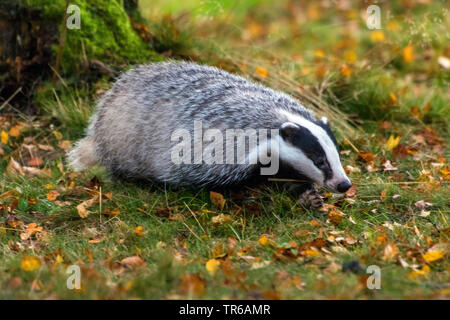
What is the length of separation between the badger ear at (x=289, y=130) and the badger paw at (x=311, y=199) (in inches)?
19.0

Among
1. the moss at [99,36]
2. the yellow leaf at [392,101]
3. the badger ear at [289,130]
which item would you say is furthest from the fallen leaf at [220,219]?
the yellow leaf at [392,101]

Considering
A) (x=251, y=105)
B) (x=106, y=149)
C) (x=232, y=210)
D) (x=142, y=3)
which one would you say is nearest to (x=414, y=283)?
(x=232, y=210)

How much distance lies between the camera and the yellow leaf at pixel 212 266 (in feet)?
11.9

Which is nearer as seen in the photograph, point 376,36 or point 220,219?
point 220,219

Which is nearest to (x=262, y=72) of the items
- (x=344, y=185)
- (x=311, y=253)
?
(x=344, y=185)

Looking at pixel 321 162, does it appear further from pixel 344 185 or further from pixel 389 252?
pixel 389 252

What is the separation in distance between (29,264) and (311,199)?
Answer: 2131 millimetres

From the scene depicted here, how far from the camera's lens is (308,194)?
15.7 ft

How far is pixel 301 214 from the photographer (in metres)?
4.67

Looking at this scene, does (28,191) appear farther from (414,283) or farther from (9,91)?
(414,283)

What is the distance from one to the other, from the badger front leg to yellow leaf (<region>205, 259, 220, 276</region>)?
1.23 m

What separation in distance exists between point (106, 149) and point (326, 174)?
6.77 ft

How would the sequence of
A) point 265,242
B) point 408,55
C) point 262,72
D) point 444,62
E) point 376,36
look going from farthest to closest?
1. point 376,36
2. point 408,55
3. point 444,62
4. point 262,72
5. point 265,242

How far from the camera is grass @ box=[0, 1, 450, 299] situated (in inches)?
136
